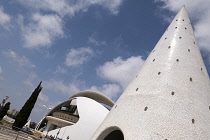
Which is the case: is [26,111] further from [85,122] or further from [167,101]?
[167,101]

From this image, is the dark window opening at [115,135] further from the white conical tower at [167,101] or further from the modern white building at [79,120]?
the modern white building at [79,120]

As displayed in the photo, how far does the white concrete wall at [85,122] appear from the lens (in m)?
22.9

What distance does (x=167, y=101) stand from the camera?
9969 millimetres

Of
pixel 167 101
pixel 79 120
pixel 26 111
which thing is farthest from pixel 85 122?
pixel 167 101

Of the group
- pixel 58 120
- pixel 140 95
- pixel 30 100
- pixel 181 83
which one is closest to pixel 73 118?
pixel 58 120

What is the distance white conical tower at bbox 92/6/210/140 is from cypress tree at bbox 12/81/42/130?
62.4 feet

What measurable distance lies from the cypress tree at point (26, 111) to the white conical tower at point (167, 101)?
62.4ft

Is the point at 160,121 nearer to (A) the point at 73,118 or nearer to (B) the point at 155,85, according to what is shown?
(B) the point at 155,85

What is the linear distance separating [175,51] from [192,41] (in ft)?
9.19

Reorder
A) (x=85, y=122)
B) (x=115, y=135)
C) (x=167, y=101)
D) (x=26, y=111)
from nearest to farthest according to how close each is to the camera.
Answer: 1. (x=167, y=101)
2. (x=115, y=135)
3. (x=85, y=122)
4. (x=26, y=111)

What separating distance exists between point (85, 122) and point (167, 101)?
16.6 m

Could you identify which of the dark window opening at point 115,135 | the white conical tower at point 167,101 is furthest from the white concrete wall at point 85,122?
the white conical tower at point 167,101

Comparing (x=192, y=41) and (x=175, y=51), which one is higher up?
(x=192, y=41)

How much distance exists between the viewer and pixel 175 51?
43.1 ft
